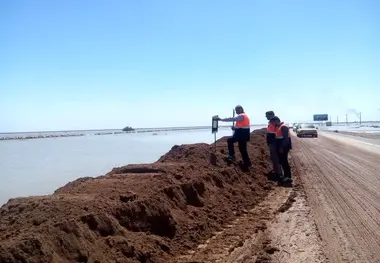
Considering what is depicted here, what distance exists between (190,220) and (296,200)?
3.54m

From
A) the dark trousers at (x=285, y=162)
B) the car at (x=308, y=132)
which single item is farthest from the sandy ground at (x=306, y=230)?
the car at (x=308, y=132)

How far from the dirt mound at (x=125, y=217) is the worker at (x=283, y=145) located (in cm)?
272

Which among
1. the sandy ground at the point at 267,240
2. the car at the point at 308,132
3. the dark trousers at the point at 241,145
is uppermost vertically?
the dark trousers at the point at 241,145

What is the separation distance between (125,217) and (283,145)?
752 centimetres

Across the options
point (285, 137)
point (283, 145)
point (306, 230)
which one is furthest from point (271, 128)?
point (306, 230)

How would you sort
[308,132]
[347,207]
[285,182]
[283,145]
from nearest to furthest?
[347,207]
[285,182]
[283,145]
[308,132]

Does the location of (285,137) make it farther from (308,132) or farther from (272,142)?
(308,132)

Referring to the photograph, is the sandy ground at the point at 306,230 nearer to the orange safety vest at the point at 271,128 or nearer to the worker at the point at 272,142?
the worker at the point at 272,142

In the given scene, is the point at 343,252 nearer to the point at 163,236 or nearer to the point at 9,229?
the point at 163,236

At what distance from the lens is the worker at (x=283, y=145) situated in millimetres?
12898

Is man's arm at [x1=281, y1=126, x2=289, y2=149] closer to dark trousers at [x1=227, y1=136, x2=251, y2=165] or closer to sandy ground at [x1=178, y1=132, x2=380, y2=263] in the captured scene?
dark trousers at [x1=227, y1=136, x2=251, y2=165]

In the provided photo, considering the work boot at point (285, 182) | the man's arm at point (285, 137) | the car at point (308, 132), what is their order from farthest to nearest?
the car at point (308, 132) < the man's arm at point (285, 137) < the work boot at point (285, 182)

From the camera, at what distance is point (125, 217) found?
21.3 ft

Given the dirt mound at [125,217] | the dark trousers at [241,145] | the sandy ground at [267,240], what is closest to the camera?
the dirt mound at [125,217]
